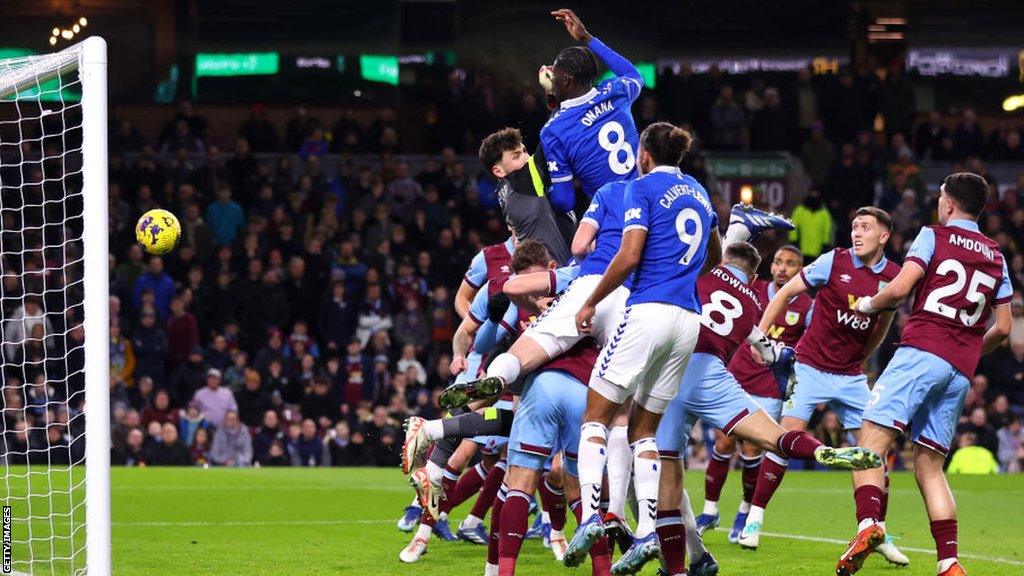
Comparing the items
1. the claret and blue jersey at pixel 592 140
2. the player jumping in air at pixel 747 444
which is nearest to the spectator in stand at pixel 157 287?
the player jumping in air at pixel 747 444

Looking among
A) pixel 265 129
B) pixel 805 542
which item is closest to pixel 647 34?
pixel 265 129

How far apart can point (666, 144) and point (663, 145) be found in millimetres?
16

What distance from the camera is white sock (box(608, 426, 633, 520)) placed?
763cm

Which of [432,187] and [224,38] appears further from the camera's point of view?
[224,38]

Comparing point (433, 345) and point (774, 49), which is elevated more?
point (774, 49)

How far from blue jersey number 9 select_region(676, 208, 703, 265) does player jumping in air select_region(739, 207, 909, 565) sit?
2.50 meters

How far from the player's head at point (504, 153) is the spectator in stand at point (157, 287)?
13089 mm

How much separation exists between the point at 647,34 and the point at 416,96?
4.48m

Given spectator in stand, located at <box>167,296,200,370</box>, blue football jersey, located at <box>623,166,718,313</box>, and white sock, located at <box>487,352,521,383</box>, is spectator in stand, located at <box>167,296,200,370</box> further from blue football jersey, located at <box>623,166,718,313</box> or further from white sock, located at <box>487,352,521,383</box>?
blue football jersey, located at <box>623,166,718,313</box>

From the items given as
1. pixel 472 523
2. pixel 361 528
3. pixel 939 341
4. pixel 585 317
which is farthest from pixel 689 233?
pixel 361 528

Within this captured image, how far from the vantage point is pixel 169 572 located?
9172 mm

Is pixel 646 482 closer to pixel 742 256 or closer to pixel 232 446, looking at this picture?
pixel 742 256

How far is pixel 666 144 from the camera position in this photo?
25.1ft

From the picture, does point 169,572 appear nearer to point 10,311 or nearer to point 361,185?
point 10,311
